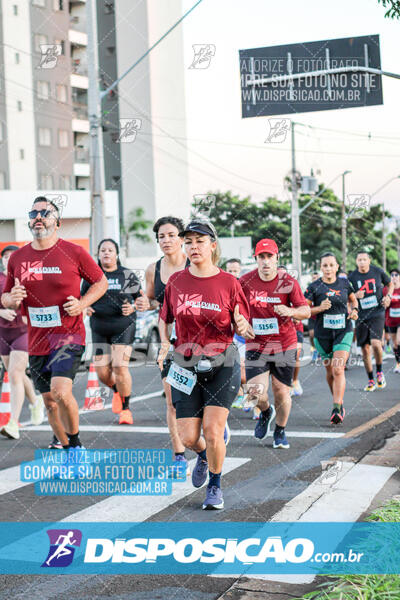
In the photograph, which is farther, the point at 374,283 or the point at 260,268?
the point at 374,283

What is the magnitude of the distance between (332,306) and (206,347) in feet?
15.5

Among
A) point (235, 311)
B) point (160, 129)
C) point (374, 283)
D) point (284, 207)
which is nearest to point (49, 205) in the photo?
point (235, 311)

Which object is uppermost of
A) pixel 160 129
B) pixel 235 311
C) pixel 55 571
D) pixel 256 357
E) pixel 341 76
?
pixel 160 129

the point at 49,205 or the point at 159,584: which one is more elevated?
the point at 49,205

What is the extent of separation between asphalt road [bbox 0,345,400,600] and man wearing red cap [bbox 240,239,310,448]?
422 mm

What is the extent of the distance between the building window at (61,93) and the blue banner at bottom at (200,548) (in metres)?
55.6

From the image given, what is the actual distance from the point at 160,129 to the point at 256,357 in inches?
2336

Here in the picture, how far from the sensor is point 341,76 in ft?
43.3

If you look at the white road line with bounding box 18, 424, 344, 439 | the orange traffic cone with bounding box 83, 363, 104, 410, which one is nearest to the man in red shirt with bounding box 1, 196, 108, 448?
the white road line with bounding box 18, 424, 344, 439

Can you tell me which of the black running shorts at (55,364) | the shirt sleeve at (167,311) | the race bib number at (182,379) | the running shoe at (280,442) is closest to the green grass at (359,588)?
the race bib number at (182,379)

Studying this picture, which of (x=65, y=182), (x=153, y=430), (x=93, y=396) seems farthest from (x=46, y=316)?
(x=65, y=182)

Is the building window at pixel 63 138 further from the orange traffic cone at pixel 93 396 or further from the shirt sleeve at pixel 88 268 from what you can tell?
the shirt sleeve at pixel 88 268

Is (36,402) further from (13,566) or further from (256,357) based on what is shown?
(13,566)

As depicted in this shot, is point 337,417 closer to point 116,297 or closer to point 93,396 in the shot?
point 116,297
